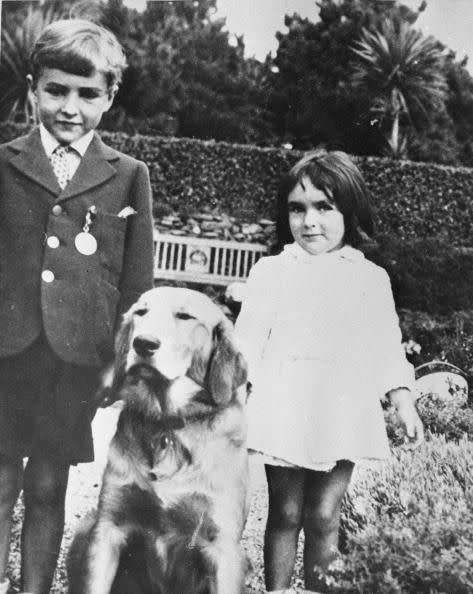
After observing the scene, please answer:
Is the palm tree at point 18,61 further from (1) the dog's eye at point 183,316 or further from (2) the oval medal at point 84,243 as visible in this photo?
(1) the dog's eye at point 183,316

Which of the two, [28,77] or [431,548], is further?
[28,77]

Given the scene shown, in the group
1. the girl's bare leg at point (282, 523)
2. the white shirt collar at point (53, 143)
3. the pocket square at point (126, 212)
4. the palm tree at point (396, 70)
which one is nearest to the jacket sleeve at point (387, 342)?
the girl's bare leg at point (282, 523)

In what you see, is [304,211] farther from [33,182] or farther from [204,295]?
[33,182]

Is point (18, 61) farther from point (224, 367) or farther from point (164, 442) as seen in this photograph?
point (164, 442)

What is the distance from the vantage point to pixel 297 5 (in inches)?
123

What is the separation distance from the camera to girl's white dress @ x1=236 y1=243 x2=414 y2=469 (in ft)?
9.07

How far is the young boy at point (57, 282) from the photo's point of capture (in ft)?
9.45

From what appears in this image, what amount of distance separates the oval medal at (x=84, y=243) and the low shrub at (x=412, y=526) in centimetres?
139

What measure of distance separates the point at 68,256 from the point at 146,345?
53cm

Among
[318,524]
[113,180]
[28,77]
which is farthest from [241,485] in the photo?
[28,77]

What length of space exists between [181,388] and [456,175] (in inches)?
59.9

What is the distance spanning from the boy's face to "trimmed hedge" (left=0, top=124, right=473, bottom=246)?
0.45 feet

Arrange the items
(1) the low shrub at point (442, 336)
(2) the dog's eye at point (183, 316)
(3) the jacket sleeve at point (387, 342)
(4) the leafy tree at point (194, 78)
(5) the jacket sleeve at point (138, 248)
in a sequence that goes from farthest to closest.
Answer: (4) the leafy tree at point (194, 78) < (1) the low shrub at point (442, 336) < (5) the jacket sleeve at point (138, 248) < (3) the jacket sleeve at point (387, 342) < (2) the dog's eye at point (183, 316)

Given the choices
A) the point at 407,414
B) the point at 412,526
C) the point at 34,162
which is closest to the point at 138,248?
the point at 34,162
